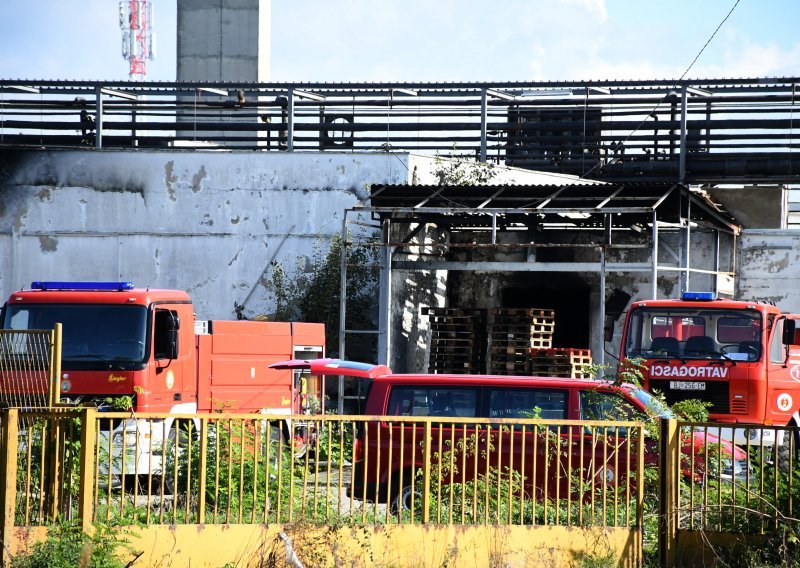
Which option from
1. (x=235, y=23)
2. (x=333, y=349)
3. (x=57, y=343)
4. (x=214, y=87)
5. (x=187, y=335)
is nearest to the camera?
(x=57, y=343)

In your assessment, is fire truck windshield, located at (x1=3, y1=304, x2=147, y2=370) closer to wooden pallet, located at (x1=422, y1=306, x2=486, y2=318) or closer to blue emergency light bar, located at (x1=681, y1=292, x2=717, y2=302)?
blue emergency light bar, located at (x1=681, y1=292, x2=717, y2=302)

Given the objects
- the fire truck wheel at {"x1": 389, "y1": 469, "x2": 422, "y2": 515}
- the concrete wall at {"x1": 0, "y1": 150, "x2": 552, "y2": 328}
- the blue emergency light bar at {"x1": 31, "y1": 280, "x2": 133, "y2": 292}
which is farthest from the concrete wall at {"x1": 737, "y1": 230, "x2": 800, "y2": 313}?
the fire truck wheel at {"x1": 389, "y1": 469, "x2": 422, "y2": 515}

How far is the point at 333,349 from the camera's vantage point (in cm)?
2427

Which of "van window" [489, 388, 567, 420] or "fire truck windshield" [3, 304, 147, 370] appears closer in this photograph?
"van window" [489, 388, 567, 420]

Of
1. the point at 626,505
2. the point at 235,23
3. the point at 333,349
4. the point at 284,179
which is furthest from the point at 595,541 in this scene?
the point at 235,23

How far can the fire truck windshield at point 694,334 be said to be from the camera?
16.3 meters

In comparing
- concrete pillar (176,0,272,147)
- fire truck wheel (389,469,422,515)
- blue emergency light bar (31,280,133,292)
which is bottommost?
fire truck wheel (389,469,422,515)

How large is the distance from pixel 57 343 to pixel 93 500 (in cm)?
223

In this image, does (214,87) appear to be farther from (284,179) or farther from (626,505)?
(626,505)

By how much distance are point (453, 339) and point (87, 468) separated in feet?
47.1

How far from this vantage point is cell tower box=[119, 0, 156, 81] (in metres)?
85.6

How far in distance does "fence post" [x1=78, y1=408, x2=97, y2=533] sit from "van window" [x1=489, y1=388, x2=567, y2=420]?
15.1 feet

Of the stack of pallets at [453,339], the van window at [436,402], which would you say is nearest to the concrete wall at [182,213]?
the stack of pallets at [453,339]

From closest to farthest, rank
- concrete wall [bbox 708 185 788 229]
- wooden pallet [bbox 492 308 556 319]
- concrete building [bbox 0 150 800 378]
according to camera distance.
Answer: wooden pallet [bbox 492 308 556 319] < concrete building [bbox 0 150 800 378] < concrete wall [bbox 708 185 788 229]
